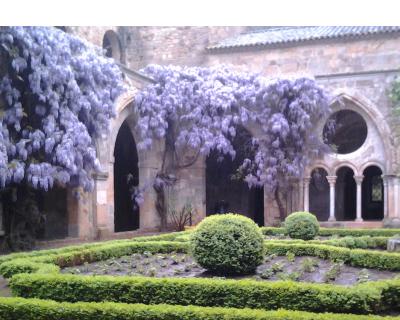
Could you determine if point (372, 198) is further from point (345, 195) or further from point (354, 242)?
point (354, 242)

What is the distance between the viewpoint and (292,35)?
18.5 m

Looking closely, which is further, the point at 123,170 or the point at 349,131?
the point at 349,131

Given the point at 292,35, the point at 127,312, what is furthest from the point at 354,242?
the point at 292,35

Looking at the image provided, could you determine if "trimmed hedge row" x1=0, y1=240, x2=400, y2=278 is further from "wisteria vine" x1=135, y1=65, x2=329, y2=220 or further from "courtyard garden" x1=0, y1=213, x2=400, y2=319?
"wisteria vine" x1=135, y1=65, x2=329, y2=220

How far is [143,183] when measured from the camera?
54.3 feet

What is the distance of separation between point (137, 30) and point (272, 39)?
5.13 metres

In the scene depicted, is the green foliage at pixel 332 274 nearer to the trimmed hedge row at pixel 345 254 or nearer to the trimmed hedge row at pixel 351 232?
the trimmed hedge row at pixel 345 254

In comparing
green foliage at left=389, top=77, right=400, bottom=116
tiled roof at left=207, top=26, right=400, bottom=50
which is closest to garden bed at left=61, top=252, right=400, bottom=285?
green foliage at left=389, top=77, right=400, bottom=116

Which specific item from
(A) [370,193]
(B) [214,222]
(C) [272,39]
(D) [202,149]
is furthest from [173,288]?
(A) [370,193]

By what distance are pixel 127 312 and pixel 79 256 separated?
12.5 feet

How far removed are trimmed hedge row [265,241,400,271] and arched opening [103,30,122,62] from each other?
12.0 metres

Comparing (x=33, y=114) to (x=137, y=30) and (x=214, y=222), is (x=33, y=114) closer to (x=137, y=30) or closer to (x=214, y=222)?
(x=214, y=222)

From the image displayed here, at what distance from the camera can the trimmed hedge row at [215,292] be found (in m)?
5.43

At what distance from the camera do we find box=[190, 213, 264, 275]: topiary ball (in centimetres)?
734
